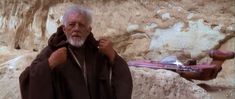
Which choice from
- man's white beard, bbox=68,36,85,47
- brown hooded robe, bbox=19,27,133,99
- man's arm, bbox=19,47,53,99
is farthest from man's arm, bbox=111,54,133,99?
man's arm, bbox=19,47,53,99

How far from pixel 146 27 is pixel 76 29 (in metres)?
3.30

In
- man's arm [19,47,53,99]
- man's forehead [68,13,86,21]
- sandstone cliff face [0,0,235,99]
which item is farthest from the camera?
sandstone cliff face [0,0,235,99]

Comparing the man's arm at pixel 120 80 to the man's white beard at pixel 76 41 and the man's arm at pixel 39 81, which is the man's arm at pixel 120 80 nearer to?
the man's white beard at pixel 76 41

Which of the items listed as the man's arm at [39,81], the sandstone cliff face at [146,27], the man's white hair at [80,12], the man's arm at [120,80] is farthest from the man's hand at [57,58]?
the sandstone cliff face at [146,27]

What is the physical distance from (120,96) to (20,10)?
A: 4.24m

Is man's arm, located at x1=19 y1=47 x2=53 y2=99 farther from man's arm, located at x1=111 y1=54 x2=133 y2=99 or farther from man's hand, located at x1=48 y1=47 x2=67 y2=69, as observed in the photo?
man's arm, located at x1=111 y1=54 x2=133 y2=99

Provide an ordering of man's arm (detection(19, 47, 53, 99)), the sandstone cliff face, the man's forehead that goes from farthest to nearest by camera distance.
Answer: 1. the sandstone cliff face
2. the man's forehead
3. man's arm (detection(19, 47, 53, 99))

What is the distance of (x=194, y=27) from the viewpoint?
5727 millimetres

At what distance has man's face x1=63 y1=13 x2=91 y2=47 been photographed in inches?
107

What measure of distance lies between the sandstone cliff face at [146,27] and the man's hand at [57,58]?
264 centimetres

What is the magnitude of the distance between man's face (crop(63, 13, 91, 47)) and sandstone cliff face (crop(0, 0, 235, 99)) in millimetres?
2537

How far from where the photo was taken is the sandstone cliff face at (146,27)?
18.5ft

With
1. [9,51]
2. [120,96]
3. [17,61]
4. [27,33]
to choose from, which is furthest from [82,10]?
[27,33]

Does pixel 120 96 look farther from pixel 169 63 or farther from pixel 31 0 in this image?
pixel 31 0
